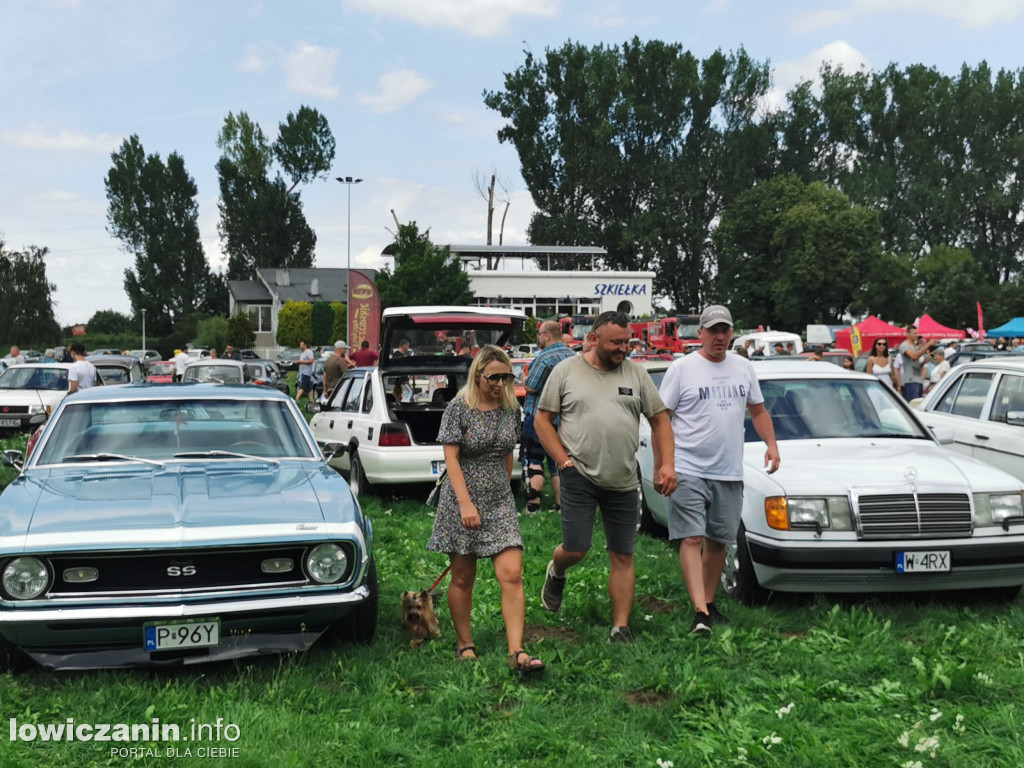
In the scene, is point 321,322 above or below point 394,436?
above

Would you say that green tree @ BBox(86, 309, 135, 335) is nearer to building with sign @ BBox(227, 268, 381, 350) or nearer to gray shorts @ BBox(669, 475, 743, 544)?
building with sign @ BBox(227, 268, 381, 350)

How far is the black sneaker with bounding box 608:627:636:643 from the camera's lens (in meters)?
5.37

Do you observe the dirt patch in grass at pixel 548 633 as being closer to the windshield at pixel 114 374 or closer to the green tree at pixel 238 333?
the windshield at pixel 114 374

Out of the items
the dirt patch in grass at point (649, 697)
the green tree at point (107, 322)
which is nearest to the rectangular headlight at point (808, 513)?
the dirt patch in grass at point (649, 697)

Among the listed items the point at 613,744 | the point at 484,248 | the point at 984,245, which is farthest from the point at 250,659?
the point at 984,245

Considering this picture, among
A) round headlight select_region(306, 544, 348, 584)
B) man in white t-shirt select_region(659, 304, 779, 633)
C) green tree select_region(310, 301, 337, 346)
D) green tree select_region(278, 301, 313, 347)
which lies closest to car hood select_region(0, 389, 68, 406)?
round headlight select_region(306, 544, 348, 584)

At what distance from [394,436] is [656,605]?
14.4 feet

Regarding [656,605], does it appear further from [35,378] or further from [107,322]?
[107,322]

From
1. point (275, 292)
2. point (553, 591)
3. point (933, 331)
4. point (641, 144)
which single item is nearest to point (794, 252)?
point (641, 144)

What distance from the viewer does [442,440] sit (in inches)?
203

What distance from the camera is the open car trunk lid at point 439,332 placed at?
33.6ft

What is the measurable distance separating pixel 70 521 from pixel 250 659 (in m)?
1.13

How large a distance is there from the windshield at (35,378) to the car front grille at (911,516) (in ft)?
51.7

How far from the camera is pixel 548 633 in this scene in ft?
18.7
